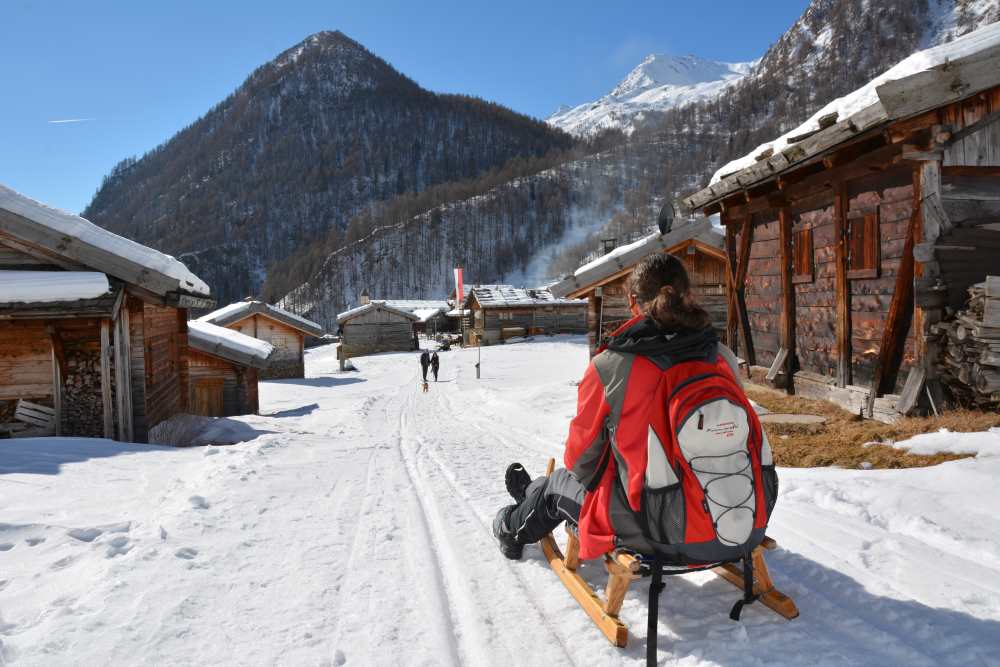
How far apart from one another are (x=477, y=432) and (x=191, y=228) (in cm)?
16721

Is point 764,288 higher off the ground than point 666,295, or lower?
higher

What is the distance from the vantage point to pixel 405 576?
3.14 m

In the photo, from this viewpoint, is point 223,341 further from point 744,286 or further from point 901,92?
point 901,92

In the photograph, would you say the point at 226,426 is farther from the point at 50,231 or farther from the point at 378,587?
the point at 378,587

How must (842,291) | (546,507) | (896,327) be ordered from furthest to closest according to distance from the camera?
(842,291) < (896,327) < (546,507)

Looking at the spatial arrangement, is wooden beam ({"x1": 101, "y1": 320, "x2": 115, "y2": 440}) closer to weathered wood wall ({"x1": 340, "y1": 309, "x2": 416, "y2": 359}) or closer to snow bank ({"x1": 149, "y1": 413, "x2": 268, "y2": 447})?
snow bank ({"x1": 149, "y1": 413, "x2": 268, "y2": 447})

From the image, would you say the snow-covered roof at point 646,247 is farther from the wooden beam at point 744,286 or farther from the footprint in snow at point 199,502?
the footprint in snow at point 199,502

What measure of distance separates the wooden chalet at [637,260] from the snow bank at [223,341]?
9588mm

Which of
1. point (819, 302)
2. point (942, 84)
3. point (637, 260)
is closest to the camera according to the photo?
point (942, 84)

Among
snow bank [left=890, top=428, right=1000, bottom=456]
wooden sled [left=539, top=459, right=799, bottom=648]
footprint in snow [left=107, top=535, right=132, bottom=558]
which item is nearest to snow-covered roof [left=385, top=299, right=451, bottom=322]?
snow bank [left=890, top=428, right=1000, bottom=456]

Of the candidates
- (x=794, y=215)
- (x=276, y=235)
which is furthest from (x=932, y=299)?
(x=276, y=235)

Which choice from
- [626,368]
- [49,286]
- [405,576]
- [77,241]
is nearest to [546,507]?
[405,576]

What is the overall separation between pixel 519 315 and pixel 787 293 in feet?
111

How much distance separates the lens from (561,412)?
Answer: 1069 cm
